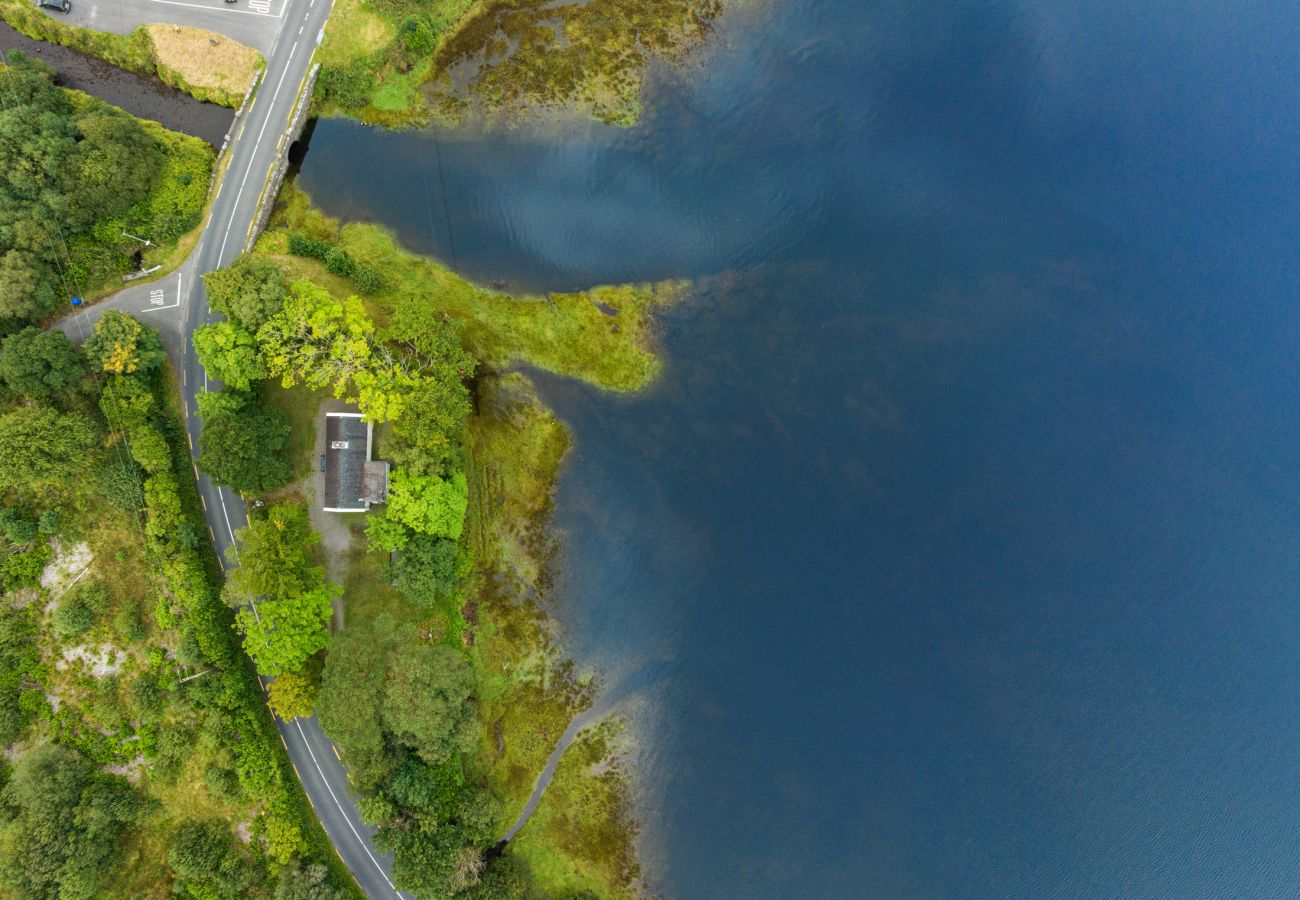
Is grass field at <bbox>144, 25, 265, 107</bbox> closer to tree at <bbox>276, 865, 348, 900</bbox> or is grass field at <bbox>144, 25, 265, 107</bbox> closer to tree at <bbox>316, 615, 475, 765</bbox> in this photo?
tree at <bbox>316, 615, 475, 765</bbox>

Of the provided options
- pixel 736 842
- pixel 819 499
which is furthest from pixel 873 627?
pixel 736 842

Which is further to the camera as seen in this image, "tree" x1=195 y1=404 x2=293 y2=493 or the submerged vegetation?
the submerged vegetation

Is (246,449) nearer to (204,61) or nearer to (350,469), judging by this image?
→ (350,469)

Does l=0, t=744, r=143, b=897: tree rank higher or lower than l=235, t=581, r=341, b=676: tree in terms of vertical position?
lower

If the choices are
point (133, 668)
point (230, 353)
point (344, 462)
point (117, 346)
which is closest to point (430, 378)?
point (344, 462)

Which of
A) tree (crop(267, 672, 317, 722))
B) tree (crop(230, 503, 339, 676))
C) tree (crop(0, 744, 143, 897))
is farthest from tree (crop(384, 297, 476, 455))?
tree (crop(0, 744, 143, 897))

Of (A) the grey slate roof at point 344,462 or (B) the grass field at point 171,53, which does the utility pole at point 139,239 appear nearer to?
(B) the grass field at point 171,53
